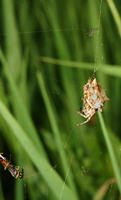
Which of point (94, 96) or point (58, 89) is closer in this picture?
point (94, 96)

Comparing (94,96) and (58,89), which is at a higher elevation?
(58,89)

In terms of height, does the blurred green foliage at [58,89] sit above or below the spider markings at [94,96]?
above

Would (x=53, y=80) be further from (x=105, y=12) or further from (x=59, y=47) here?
(x=105, y=12)

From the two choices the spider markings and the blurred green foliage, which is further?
the blurred green foliage

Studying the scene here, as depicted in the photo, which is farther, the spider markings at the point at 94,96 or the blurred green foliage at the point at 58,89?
the blurred green foliage at the point at 58,89

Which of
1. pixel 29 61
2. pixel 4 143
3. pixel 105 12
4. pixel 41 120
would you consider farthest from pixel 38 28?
pixel 4 143

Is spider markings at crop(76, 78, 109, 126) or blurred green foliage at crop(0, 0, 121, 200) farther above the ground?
blurred green foliage at crop(0, 0, 121, 200)

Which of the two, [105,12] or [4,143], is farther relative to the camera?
[105,12]

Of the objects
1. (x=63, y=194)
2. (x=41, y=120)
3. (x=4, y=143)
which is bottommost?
(x=63, y=194)
